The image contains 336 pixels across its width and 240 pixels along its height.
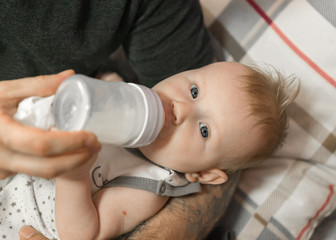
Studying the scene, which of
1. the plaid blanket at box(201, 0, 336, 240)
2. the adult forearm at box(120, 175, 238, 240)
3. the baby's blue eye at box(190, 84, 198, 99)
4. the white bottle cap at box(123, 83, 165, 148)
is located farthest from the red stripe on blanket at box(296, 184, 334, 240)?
the white bottle cap at box(123, 83, 165, 148)

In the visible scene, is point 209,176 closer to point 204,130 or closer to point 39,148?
point 204,130

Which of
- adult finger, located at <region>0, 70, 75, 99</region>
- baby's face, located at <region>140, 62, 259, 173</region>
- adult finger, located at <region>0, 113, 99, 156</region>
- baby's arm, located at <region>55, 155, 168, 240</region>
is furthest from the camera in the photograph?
baby's face, located at <region>140, 62, 259, 173</region>

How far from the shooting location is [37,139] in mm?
579

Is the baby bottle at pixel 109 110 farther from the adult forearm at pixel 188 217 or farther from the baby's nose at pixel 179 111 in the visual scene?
the adult forearm at pixel 188 217

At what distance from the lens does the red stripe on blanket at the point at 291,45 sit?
4.23ft

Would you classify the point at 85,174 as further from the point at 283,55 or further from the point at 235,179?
the point at 283,55

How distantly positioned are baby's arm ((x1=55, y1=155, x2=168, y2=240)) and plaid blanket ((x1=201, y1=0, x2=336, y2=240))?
49 cm

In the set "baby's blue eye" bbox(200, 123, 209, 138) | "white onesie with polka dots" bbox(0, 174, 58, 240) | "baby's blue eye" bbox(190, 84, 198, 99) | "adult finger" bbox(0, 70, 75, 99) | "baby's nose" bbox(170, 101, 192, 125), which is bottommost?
"white onesie with polka dots" bbox(0, 174, 58, 240)

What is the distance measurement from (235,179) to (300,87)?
1.42 ft

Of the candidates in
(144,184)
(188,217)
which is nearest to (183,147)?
(144,184)

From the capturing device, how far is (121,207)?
41.2 inches

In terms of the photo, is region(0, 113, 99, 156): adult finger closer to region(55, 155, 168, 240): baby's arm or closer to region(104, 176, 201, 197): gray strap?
region(55, 155, 168, 240): baby's arm

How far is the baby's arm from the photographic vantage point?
2.87 ft

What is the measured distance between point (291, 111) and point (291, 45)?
0.25m
